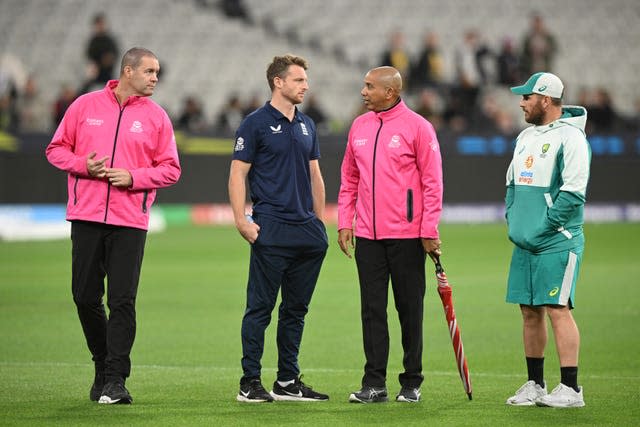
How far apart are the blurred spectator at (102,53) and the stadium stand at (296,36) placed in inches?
200

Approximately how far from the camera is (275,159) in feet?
Result: 28.5

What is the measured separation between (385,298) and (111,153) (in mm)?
2208

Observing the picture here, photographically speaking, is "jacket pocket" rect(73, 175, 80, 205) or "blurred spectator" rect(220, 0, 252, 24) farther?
"blurred spectator" rect(220, 0, 252, 24)

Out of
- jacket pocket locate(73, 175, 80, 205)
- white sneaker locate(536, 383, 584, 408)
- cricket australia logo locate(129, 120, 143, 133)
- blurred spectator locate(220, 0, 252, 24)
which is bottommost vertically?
white sneaker locate(536, 383, 584, 408)

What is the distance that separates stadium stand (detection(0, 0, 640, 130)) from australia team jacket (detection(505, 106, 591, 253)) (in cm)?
2357

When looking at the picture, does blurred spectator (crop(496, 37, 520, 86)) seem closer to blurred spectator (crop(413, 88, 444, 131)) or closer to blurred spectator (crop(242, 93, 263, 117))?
blurred spectator (crop(413, 88, 444, 131))

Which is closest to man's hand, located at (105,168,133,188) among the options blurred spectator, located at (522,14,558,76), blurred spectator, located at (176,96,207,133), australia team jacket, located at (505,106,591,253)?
australia team jacket, located at (505,106,591,253)

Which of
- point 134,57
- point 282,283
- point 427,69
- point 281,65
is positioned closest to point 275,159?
point 281,65

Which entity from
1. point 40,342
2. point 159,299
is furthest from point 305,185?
point 159,299

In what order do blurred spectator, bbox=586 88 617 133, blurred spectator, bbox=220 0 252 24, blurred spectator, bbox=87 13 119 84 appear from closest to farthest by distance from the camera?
blurred spectator, bbox=87 13 119 84
blurred spectator, bbox=586 88 617 133
blurred spectator, bbox=220 0 252 24

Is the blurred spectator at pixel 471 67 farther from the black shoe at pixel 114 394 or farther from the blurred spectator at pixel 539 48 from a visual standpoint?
the black shoe at pixel 114 394

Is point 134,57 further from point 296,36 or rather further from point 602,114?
point 296,36

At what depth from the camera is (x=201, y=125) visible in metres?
26.8

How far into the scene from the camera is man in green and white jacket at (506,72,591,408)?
27.2 feet
